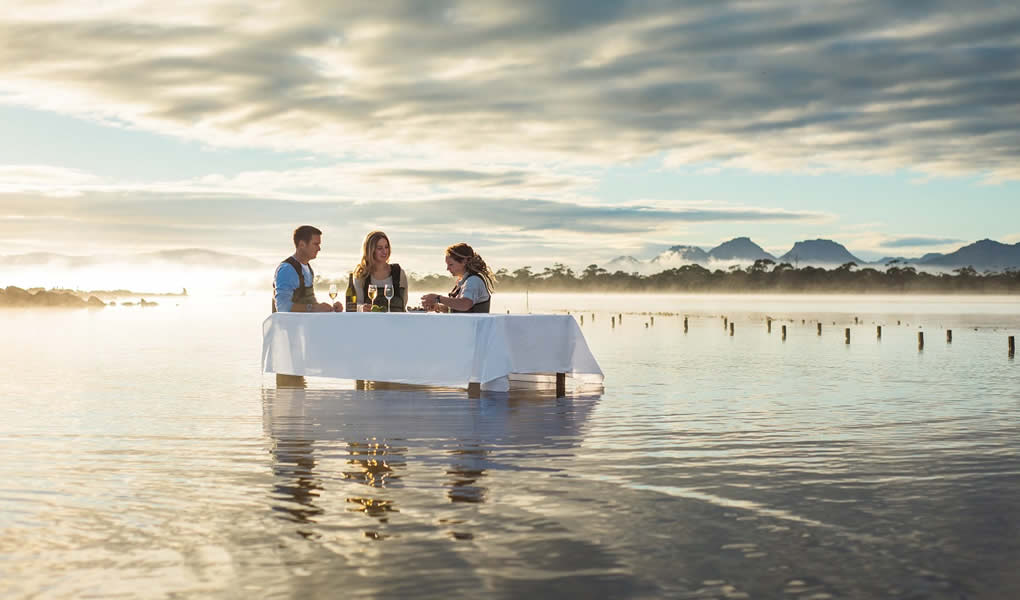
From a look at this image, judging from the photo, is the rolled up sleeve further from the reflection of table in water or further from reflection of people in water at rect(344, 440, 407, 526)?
reflection of people in water at rect(344, 440, 407, 526)

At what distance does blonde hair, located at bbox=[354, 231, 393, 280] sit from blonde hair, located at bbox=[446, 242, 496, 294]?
87 cm

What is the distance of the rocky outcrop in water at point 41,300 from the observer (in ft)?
311

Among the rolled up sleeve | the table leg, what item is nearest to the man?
the rolled up sleeve

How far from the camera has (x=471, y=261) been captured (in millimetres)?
13258

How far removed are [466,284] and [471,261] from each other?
0.28m

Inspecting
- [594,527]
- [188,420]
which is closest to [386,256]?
[188,420]

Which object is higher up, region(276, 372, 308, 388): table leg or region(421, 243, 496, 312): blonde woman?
region(421, 243, 496, 312): blonde woman

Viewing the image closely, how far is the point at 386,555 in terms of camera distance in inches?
207

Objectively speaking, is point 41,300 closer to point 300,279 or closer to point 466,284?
point 300,279

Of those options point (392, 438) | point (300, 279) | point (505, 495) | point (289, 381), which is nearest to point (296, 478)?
point (505, 495)

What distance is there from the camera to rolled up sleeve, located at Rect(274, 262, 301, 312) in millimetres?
13609

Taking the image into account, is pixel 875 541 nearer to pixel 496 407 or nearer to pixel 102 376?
pixel 496 407

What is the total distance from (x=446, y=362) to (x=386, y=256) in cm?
161

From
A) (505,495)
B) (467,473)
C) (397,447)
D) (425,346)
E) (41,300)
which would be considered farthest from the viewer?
(41,300)
